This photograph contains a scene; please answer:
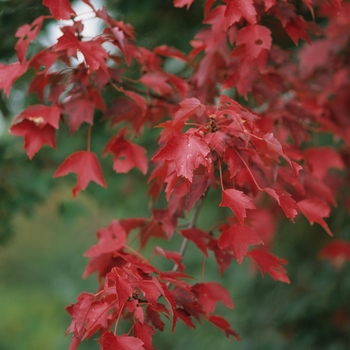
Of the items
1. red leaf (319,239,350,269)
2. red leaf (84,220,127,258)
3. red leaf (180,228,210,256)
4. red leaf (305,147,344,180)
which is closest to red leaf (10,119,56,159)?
red leaf (84,220,127,258)

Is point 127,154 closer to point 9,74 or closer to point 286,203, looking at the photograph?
point 9,74

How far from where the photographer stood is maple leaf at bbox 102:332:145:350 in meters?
1.10

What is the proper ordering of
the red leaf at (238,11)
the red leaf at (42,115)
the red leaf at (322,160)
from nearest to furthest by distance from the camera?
the red leaf at (238,11) → the red leaf at (42,115) → the red leaf at (322,160)

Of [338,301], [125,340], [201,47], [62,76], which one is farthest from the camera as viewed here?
[338,301]

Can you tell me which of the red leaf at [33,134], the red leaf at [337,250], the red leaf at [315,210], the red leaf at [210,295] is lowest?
the red leaf at [337,250]

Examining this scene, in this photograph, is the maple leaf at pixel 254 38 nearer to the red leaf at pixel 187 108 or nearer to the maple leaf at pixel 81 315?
the red leaf at pixel 187 108

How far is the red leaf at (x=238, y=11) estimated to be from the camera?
1349 mm

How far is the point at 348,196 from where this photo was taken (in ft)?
9.33

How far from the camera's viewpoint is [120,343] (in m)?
1.11

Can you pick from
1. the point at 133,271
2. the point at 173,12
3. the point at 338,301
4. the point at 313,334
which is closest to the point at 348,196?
the point at 338,301

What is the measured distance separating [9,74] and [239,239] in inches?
32.0

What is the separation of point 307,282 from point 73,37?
2493 mm

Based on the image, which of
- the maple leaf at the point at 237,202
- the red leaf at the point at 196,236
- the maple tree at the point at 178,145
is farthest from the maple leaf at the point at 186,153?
the red leaf at the point at 196,236

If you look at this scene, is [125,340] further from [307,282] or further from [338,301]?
[307,282]
